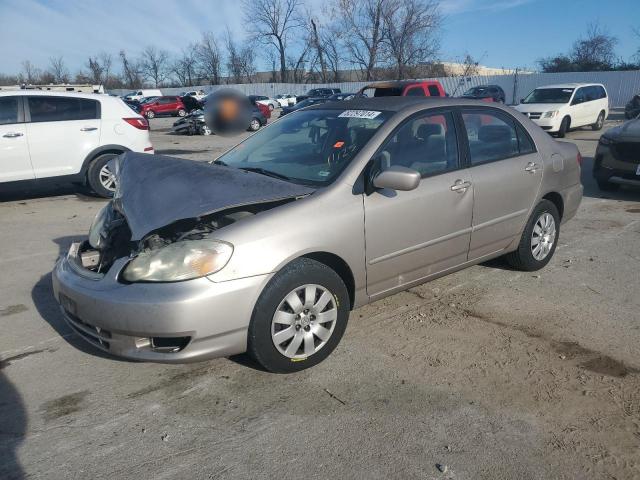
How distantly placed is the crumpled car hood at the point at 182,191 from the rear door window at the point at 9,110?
512 centimetres

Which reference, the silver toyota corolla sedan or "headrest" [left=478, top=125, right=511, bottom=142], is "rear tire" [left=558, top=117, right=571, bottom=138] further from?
"headrest" [left=478, top=125, right=511, bottom=142]

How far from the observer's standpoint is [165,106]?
37750 mm

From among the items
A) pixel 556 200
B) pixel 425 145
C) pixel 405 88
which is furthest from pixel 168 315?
pixel 405 88

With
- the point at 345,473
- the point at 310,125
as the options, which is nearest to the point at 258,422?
the point at 345,473

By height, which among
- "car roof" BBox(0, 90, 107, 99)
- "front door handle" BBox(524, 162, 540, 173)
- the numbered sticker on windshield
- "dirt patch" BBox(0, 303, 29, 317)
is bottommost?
"dirt patch" BBox(0, 303, 29, 317)

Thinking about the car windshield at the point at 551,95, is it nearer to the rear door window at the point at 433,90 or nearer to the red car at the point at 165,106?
the rear door window at the point at 433,90

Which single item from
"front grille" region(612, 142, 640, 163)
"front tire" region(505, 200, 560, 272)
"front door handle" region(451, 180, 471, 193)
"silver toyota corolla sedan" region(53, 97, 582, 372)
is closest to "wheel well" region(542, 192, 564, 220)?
"front tire" region(505, 200, 560, 272)

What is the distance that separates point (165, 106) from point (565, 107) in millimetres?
29352

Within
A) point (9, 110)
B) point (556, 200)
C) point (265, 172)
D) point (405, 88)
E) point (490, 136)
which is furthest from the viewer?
point (405, 88)

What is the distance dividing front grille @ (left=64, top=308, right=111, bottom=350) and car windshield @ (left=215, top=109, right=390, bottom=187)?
4.95 ft

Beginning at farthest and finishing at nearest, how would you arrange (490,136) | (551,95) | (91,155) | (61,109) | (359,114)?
1. (551,95)
2. (91,155)
3. (61,109)
4. (490,136)
5. (359,114)

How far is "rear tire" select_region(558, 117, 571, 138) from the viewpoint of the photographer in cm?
1672

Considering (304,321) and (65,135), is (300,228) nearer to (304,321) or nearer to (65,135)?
(304,321)

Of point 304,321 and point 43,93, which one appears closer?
point 304,321
